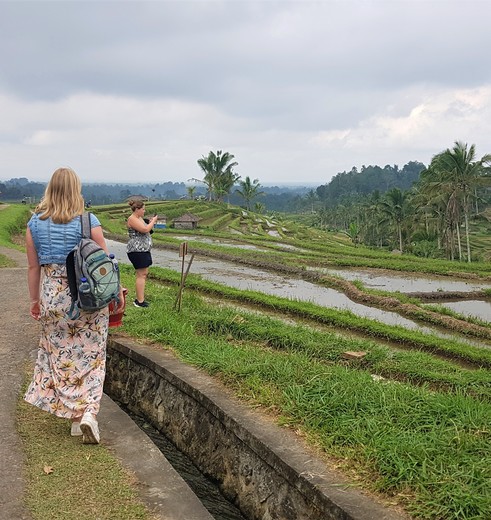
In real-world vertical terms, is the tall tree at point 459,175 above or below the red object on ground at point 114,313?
above

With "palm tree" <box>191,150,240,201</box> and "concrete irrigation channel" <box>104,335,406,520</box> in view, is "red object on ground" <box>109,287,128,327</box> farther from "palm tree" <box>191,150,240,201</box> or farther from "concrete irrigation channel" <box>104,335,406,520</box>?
"palm tree" <box>191,150,240,201</box>

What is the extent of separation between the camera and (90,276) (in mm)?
3463

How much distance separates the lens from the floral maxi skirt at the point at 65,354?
3.65m

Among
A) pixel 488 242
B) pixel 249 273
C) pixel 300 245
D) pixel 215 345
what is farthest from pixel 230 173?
pixel 215 345

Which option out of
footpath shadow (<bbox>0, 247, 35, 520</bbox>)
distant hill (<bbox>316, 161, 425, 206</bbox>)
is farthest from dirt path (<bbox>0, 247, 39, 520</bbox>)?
distant hill (<bbox>316, 161, 425, 206</bbox>)

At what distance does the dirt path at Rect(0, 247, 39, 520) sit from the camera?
2.97 meters

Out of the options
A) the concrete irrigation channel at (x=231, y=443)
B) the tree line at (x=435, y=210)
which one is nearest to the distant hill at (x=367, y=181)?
the tree line at (x=435, y=210)

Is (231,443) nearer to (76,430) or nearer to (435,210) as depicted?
(76,430)

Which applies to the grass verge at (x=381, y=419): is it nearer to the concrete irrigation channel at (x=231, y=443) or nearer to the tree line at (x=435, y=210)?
the concrete irrigation channel at (x=231, y=443)

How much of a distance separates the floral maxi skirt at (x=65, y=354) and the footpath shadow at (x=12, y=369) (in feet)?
1.21

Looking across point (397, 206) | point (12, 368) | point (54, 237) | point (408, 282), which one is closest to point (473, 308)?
point (408, 282)

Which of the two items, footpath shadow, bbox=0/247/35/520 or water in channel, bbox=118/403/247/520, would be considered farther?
water in channel, bbox=118/403/247/520

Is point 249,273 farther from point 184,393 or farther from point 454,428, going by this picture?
point 454,428

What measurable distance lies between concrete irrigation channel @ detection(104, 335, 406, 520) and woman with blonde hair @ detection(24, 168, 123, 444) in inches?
39.1
